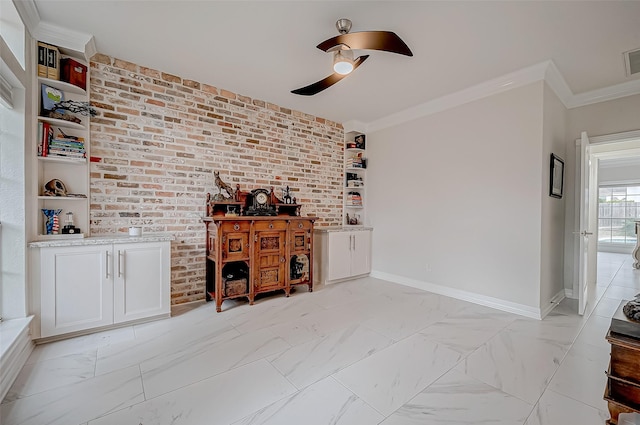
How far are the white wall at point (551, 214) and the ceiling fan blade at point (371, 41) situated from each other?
2070 mm

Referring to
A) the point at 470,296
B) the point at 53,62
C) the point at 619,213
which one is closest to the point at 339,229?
the point at 470,296

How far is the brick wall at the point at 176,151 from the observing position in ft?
9.28

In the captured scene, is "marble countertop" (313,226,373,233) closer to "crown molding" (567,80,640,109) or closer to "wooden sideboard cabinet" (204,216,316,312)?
"wooden sideboard cabinet" (204,216,316,312)

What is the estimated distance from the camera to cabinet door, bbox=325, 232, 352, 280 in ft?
13.7

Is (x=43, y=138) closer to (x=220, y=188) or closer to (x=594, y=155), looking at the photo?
(x=220, y=188)

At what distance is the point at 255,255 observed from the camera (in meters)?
3.32

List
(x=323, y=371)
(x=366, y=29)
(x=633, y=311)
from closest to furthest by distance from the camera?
(x=633, y=311)
(x=323, y=371)
(x=366, y=29)

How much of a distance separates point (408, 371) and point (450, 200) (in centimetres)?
245

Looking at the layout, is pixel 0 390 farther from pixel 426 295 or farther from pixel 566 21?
pixel 566 21

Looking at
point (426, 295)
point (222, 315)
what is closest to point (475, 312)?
point (426, 295)

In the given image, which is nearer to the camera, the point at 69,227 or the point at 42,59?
the point at 42,59

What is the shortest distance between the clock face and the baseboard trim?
2248 millimetres

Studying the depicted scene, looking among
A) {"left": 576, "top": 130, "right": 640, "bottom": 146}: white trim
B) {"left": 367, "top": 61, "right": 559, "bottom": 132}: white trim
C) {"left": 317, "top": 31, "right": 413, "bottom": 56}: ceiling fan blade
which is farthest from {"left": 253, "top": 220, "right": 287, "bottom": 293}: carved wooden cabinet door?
{"left": 576, "top": 130, "right": 640, "bottom": 146}: white trim

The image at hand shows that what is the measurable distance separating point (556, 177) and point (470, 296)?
1774mm
